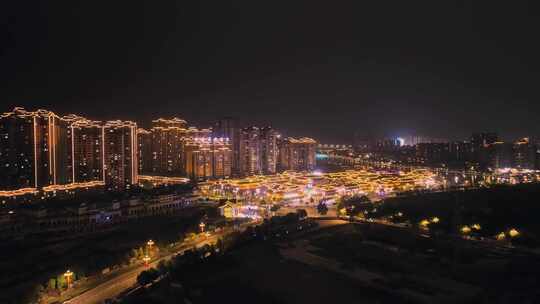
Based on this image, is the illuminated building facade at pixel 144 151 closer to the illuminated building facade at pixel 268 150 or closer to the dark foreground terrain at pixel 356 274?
the illuminated building facade at pixel 268 150

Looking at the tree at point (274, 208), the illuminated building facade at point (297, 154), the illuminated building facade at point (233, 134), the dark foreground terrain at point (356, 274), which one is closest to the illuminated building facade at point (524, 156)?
the illuminated building facade at point (297, 154)

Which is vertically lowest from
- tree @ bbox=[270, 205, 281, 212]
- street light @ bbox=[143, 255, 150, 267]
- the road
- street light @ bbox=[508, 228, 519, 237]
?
the road

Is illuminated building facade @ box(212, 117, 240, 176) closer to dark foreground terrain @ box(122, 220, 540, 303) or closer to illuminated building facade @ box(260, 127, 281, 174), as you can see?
→ illuminated building facade @ box(260, 127, 281, 174)

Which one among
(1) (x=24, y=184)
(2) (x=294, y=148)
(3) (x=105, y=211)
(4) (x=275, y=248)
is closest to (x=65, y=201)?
(3) (x=105, y=211)

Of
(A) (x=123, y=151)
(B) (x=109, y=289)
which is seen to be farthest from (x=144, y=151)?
(B) (x=109, y=289)

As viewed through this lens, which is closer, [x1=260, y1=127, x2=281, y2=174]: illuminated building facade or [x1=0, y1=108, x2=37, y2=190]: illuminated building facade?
[x1=0, y1=108, x2=37, y2=190]: illuminated building facade

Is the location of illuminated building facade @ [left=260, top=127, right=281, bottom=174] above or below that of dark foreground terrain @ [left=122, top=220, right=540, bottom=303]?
above

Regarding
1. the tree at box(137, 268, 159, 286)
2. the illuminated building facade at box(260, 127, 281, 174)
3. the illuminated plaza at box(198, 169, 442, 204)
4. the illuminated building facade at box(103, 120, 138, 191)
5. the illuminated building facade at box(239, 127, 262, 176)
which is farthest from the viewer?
the illuminated building facade at box(260, 127, 281, 174)

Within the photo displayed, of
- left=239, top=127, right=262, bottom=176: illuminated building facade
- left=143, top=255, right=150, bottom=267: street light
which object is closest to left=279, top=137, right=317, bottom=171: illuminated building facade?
left=239, top=127, right=262, bottom=176: illuminated building facade

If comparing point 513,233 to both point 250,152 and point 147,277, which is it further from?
point 250,152
